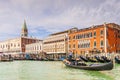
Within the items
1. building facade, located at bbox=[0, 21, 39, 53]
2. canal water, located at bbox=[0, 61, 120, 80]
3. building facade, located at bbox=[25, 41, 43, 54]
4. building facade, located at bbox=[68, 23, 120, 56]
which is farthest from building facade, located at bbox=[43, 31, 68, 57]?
canal water, located at bbox=[0, 61, 120, 80]

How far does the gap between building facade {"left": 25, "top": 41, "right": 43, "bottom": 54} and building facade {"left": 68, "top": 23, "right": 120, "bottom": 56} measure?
19.2 metres

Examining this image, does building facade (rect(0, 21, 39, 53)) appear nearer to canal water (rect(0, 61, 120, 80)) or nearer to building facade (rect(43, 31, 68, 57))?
building facade (rect(43, 31, 68, 57))

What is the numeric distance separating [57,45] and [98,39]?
15786 millimetres

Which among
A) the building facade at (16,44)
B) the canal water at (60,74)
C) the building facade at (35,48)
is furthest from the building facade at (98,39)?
the building facade at (16,44)

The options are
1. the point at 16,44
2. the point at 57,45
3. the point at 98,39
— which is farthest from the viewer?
the point at 16,44

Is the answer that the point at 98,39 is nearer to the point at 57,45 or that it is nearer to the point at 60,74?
the point at 57,45

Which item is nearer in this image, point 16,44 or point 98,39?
point 98,39

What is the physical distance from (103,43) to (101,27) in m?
2.81

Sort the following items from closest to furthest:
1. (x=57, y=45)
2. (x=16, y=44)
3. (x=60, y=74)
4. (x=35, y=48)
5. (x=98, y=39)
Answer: (x=60, y=74)
(x=98, y=39)
(x=57, y=45)
(x=35, y=48)
(x=16, y=44)

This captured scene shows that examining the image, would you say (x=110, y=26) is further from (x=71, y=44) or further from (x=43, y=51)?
(x=43, y=51)

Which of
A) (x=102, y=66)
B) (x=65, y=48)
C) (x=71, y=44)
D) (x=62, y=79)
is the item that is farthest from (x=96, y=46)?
(x=62, y=79)

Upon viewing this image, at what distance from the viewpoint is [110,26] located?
37344 mm

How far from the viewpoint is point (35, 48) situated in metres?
62.3

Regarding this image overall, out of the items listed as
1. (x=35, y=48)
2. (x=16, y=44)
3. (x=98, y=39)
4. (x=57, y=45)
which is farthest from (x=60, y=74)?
(x=16, y=44)
